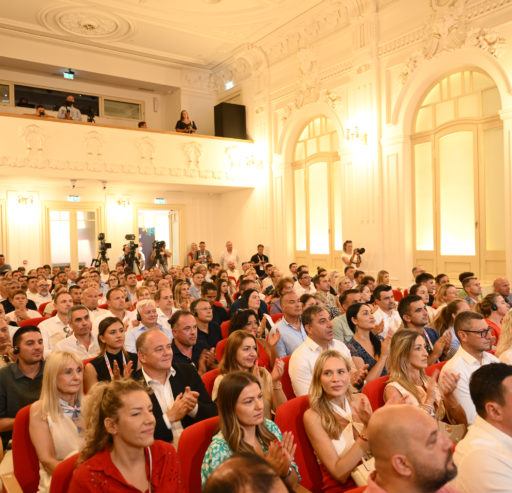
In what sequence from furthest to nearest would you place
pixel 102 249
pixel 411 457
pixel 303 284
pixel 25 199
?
1. pixel 25 199
2. pixel 102 249
3. pixel 303 284
4. pixel 411 457

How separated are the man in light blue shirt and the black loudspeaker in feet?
32.1

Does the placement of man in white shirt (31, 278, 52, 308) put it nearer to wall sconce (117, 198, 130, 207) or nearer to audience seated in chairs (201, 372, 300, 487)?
audience seated in chairs (201, 372, 300, 487)

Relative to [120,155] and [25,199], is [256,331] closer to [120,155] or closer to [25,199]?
[120,155]

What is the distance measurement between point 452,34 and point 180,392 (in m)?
8.06

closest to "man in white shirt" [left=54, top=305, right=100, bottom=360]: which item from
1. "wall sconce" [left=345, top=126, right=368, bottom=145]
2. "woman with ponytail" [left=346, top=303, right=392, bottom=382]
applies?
"woman with ponytail" [left=346, top=303, right=392, bottom=382]

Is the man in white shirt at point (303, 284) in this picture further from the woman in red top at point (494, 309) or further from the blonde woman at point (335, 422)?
the blonde woman at point (335, 422)

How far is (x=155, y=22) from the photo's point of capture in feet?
38.4

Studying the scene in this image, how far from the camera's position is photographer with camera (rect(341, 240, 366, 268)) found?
9586 mm

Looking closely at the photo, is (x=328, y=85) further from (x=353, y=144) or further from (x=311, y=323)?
(x=311, y=323)

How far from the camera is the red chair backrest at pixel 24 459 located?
2203 mm

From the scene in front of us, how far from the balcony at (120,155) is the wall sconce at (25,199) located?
1.87 m

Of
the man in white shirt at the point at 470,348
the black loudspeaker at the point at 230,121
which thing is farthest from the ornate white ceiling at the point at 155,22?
the man in white shirt at the point at 470,348

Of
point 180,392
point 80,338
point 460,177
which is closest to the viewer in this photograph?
point 180,392

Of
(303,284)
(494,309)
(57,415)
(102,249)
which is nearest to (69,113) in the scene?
(102,249)
